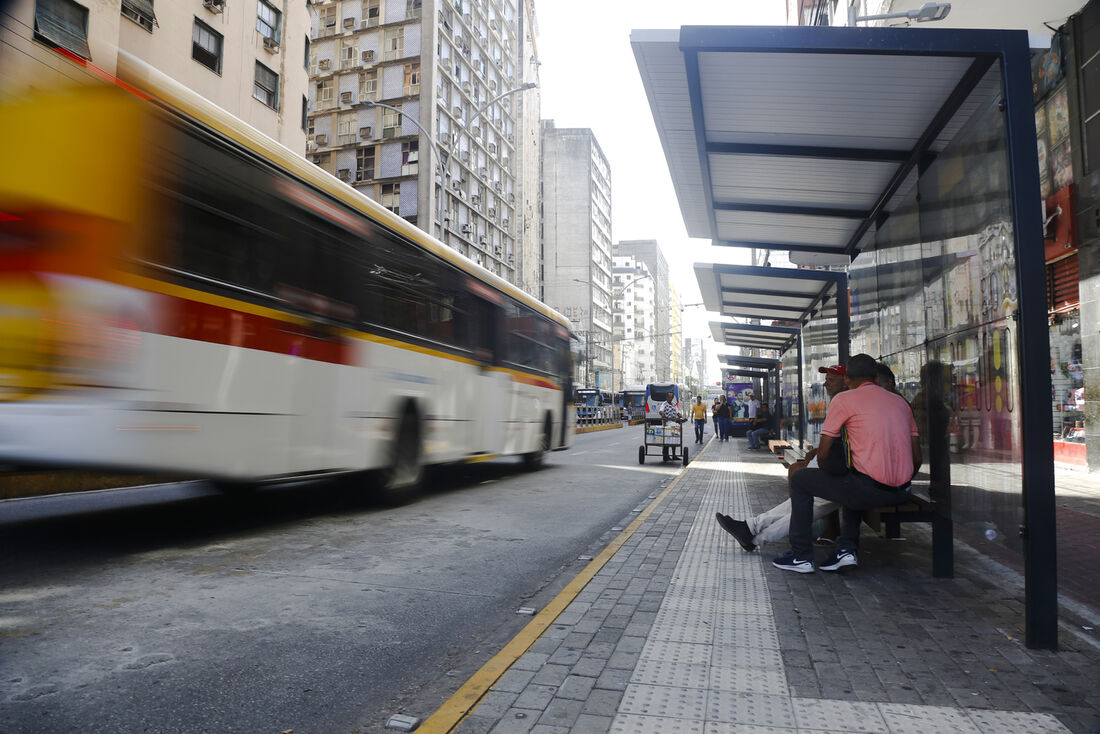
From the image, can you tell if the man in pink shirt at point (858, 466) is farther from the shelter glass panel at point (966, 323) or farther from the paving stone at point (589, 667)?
the paving stone at point (589, 667)

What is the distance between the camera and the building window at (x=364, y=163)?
47344 mm

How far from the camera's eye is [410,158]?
46219 mm

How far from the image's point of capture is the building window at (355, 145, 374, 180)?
47.3m

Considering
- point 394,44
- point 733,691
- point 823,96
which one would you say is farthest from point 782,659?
point 394,44

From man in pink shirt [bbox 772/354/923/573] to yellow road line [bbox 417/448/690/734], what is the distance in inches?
59.2

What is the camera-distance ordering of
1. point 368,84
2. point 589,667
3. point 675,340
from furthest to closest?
point 675,340 → point 368,84 → point 589,667

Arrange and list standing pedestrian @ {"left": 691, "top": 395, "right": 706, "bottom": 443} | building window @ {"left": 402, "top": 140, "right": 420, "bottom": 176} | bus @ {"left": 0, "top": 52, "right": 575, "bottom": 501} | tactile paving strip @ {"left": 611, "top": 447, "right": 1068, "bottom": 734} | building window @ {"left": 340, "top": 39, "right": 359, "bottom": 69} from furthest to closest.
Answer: building window @ {"left": 340, "top": 39, "right": 359, "bottom": 69} < building window @ {"left": 402, "top": 140, "right": 420, "bottom": 176} < standing pedestrian @ {"left": 691, "top": 395, "right": 706, "bottom": 443} < bus @ {"left": 0, "top": 52, "right": 575, "bottom": 501} < tactile paving strip @ {"left": 611, "top": 447, "right": 1068, "bottom": 734}

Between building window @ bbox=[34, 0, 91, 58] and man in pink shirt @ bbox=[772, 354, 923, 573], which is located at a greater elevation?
building window @ bbox=[34, 0, 91, 58]

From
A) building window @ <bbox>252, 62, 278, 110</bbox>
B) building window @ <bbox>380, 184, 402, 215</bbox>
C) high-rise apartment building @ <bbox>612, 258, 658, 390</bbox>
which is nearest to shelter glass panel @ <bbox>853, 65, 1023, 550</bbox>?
building window @ <bbox>252, 62, 278, 110</bbox>

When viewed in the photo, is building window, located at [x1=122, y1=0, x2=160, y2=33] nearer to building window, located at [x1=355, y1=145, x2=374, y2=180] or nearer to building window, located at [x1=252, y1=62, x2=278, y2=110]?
building window, located at [x1=252, y1=62, x2=278, y2=110]

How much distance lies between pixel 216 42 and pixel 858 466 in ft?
84.5

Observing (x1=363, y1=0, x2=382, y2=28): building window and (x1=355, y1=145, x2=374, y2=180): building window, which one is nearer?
(x1=355, y1=145, x2=374, y2=180): building window

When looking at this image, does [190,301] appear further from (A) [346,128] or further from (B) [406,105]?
(A) [346,128]

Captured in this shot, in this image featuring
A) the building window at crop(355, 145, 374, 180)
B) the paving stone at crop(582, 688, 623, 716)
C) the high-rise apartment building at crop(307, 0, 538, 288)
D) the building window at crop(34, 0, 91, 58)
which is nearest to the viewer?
the paving stone at crop(582, 688, 623, 716)
